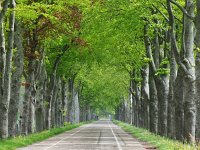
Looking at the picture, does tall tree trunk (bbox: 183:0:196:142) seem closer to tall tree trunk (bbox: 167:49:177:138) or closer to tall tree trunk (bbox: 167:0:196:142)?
tall tree trunk (bbox: 167:0:196:142)

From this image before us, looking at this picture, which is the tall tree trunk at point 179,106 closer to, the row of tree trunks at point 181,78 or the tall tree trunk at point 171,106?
the row of tree trunks at point 181,78

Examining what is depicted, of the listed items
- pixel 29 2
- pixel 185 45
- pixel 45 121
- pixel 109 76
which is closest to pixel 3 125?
pixel 29 2

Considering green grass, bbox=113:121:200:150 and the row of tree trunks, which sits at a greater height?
the row of tree trunks

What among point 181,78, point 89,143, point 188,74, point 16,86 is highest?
point 188,74

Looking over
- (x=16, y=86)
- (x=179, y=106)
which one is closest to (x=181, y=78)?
(x=179, y=106)

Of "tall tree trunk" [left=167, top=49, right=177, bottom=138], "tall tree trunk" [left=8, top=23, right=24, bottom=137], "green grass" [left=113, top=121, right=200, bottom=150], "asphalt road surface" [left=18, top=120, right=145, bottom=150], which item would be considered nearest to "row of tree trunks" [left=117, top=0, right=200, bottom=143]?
"tall tree trunk" [left=167, top=49, right=177, bottom=138]

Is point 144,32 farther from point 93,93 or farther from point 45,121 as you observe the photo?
point 93,93

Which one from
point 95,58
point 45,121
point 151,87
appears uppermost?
point 95,58

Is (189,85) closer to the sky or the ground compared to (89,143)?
closer to the sky

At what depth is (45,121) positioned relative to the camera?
41.4 metres

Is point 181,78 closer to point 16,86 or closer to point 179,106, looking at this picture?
point 179,106

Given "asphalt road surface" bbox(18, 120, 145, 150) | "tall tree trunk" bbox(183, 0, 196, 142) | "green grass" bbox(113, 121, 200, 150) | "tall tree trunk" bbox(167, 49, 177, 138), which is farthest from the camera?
"tall tree trunk" bbox(167, 49, 177, 138)

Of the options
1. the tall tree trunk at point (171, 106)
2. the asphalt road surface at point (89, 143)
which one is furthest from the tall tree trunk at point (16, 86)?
the tall tree trunk at point (171, 106)

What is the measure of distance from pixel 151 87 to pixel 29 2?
13.0 metres
